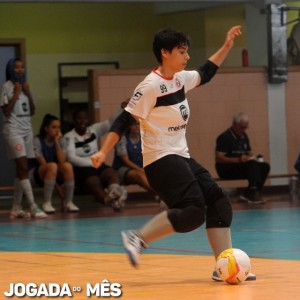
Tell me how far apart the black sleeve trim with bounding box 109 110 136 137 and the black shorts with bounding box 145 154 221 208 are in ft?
1.15

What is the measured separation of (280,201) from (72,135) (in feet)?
12.8

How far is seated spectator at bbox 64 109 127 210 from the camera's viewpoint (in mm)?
16734

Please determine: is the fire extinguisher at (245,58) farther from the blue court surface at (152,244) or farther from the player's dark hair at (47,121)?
the player's dark hair at (47,121)

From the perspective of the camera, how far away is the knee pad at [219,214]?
7.98 meters

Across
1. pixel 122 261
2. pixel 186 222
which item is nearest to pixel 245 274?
pixel 186 222

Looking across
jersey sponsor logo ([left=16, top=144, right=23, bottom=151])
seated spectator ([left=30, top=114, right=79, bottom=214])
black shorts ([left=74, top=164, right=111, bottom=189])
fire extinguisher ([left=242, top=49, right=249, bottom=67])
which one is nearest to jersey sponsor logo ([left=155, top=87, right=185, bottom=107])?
jersey sponsor logo ([left=16, top=144, right=23, bottom=151])

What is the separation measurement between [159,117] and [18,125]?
823 centimetres

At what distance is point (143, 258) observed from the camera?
9.76m

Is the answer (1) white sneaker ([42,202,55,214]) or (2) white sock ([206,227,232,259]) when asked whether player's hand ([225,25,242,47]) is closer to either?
(2) white sock ([206,227,232,259])

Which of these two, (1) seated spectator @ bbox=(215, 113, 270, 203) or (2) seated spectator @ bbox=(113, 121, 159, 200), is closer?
(2) seated spectator @ bbox=(113, 121, 159, 200)

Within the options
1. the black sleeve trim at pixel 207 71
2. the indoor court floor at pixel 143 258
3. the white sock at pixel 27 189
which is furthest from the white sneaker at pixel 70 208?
the black sleeve trim at pixel 207 71

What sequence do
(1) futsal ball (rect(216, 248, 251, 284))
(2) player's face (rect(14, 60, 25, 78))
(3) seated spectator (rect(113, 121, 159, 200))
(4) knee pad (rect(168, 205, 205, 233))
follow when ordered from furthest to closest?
(3) seated spectator (rect(113, 121, 159, 200)) → (2) player's face (rect(14, 60, 25, 78)) → (4) knee pad (rect(168, 205, 205, 233)) → (1) futsal ball (rect(216, 248, 251, 284))

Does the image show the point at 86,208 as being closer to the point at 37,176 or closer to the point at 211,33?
the point at 37,176

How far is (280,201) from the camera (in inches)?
712
